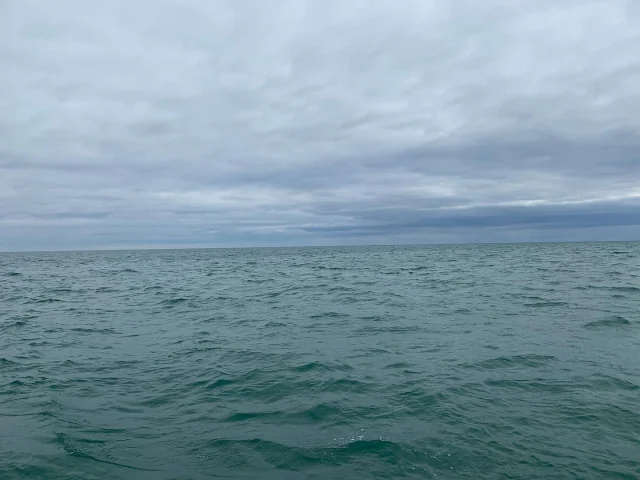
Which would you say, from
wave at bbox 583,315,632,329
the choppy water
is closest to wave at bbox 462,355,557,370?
the choppy water

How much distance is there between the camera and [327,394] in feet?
36.6

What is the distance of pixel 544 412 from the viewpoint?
9.75 meters

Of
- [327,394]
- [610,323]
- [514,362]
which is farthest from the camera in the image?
[610,323]

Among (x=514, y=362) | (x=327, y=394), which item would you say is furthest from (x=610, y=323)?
(x=327, y=394)

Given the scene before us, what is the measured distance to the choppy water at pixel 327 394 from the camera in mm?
7832

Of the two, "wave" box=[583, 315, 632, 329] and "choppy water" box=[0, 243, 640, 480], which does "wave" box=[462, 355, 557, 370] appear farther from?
"wave" box=[583, 315, 632, 329]

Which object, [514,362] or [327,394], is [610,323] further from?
[327,394]

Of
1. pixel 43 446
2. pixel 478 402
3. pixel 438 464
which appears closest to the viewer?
pixel 438 464

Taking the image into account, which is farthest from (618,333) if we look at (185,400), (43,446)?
(43,446)

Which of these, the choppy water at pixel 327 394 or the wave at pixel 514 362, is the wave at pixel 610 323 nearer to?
the choppy water at pixel 327 394

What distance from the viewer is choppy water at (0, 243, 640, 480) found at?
7.83 metres

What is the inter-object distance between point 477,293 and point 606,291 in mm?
8152

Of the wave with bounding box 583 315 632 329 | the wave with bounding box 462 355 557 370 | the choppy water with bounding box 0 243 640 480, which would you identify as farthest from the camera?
the wave with bounding box 583 315 632 329

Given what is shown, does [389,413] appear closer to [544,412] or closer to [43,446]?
[544,412]
